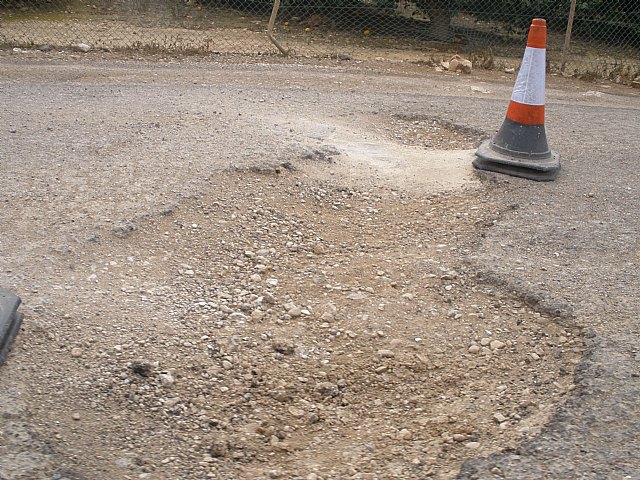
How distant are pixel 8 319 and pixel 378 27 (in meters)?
11.3

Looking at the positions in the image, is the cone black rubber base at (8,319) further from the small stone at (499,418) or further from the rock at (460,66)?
the rock at (460,66)

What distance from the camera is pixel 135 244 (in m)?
4.02

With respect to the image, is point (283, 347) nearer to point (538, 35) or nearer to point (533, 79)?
point (533, 79)

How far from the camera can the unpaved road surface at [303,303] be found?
2789 millimetres

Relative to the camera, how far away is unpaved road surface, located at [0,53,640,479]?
2789 millimetres

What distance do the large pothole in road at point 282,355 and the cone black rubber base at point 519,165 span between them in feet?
3.25

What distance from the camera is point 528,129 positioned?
5.38 meters

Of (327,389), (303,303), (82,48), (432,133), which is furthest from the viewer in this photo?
(82,48)

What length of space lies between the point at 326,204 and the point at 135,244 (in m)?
1.38

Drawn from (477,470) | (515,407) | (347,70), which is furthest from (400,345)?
(347,70)

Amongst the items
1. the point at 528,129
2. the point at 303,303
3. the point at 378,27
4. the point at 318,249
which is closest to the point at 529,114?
the point at 528,129

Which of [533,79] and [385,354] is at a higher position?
[533,79]

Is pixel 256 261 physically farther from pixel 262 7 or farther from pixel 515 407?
pixel 262 7

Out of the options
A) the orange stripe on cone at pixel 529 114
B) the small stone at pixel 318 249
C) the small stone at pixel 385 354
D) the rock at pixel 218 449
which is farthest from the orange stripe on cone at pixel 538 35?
the rock at pixel 218 449
